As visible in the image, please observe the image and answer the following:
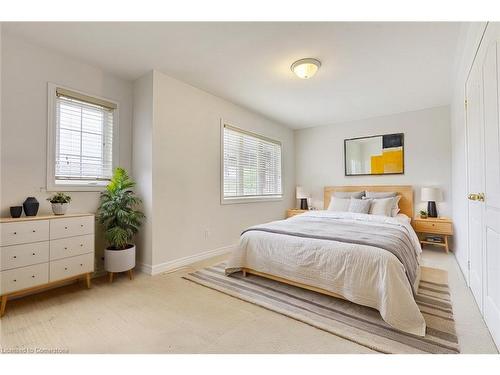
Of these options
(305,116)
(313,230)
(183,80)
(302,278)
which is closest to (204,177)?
(183,80)

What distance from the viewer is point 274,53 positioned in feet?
7.80

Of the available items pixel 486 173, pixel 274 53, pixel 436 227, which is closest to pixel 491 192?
pixel 486 173

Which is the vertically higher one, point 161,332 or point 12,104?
point 12,104

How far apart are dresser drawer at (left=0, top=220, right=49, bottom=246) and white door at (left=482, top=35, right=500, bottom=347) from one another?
11.2 feet

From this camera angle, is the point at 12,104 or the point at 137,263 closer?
the point at 12,104

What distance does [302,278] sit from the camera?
222cm

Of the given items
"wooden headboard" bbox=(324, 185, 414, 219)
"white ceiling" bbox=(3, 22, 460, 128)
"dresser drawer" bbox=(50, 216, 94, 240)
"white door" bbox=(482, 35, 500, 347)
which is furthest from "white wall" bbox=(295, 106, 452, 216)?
"dresser drawer" bbox=(50, 216, 94, 240)

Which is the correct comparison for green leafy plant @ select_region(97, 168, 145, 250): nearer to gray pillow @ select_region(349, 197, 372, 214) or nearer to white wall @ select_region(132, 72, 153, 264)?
white wall @ select_region(132, 72, 153, 264)

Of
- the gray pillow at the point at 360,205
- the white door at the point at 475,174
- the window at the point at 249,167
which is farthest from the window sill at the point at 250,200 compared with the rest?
the white door at the point at 475,174

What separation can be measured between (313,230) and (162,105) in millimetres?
2338
